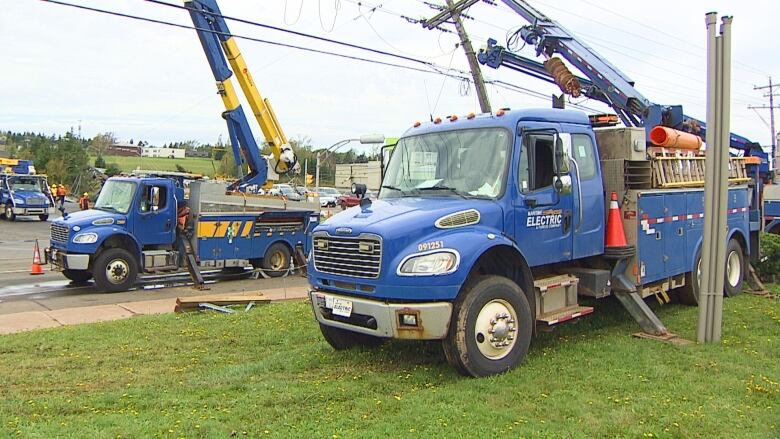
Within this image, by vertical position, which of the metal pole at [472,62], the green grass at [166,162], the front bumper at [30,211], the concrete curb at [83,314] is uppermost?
the metal pole at [472,62]

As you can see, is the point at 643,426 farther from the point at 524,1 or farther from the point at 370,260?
the point at 524,1

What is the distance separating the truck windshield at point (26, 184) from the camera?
3538 centimetres

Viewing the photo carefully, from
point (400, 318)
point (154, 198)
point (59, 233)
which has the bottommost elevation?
point (400, 318)

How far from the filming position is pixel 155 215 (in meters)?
14.5

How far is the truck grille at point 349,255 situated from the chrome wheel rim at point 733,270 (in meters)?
7.21

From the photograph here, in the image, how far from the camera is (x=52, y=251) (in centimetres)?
1390

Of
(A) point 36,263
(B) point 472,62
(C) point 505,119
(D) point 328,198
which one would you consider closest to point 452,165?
(C) point 505,119

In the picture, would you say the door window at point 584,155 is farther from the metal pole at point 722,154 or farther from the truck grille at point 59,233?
the truck grille at point 59,233

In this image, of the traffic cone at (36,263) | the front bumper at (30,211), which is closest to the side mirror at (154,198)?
the traffic cone at (36,263)

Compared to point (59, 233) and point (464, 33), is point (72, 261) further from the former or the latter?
point (464, 33)

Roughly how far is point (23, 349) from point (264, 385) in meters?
3.68

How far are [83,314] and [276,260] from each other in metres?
6.04

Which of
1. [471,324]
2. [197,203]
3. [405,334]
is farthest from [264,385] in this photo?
[197,203]

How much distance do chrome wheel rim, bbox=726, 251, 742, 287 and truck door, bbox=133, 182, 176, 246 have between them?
11.2 m
